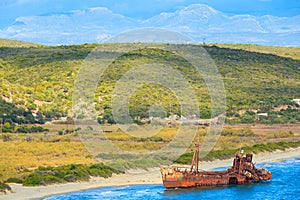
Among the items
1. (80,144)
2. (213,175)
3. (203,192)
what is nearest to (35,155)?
(80,144)

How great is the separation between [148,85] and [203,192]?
6653 centimetres

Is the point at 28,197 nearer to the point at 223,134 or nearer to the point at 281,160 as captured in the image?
the point at 281,160

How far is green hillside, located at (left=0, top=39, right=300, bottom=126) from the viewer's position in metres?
112

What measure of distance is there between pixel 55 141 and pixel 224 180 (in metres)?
25.5

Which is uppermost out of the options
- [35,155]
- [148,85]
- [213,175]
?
[148,85]

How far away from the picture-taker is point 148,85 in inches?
4961

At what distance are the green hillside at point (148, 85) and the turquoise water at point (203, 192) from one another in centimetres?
4282

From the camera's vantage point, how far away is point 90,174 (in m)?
64.3

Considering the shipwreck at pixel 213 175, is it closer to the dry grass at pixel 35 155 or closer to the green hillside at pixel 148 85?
the dry grass at pixel 35 155

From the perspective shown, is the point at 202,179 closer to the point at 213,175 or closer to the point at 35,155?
the point at 213,175

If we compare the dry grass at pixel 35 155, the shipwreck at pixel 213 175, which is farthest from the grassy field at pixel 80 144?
the shipwreck at pixel 213 175

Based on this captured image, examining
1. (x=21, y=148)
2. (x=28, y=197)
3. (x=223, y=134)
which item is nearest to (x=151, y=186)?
(x=28, y=197)

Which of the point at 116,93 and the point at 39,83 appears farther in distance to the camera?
the point at 39,83

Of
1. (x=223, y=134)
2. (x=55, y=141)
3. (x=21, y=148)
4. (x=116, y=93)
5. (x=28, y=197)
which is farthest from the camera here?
(x=116, y=93)
